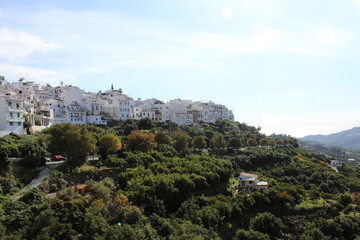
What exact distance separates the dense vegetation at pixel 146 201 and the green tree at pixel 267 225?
10 cm

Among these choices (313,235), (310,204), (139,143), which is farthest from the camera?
(139,143)

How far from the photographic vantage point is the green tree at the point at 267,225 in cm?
2616

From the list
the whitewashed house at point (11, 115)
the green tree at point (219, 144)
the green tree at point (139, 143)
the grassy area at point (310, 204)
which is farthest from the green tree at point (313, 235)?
the whitewashed house at point (11, 115)

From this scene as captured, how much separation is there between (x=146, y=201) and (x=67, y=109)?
130 ft

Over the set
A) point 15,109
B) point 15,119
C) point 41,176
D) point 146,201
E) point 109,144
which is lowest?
point 146,201

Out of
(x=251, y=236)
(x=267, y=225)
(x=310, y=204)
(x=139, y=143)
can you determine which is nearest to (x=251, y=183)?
(x=310, y=204)

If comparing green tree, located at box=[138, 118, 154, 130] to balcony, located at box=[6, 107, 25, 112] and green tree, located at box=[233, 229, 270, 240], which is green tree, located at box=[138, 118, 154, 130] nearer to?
balcony, located at box=[6, 107, 25, 112]

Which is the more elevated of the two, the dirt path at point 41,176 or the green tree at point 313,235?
the dirt path at point 41,176

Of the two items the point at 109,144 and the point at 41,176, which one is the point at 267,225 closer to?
the point at 109,144

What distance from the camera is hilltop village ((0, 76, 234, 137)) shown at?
113 feet

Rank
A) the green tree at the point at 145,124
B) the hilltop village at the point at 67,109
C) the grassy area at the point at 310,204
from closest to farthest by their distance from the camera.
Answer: the grassy area at the point at 310,204, the hilltop village at the point at 67,109, the green tree at the point at 145,124

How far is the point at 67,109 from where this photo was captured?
54344mm

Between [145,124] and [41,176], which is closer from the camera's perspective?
[41,176]

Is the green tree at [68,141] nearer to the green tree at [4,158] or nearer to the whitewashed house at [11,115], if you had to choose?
the green tree at [4,158]
